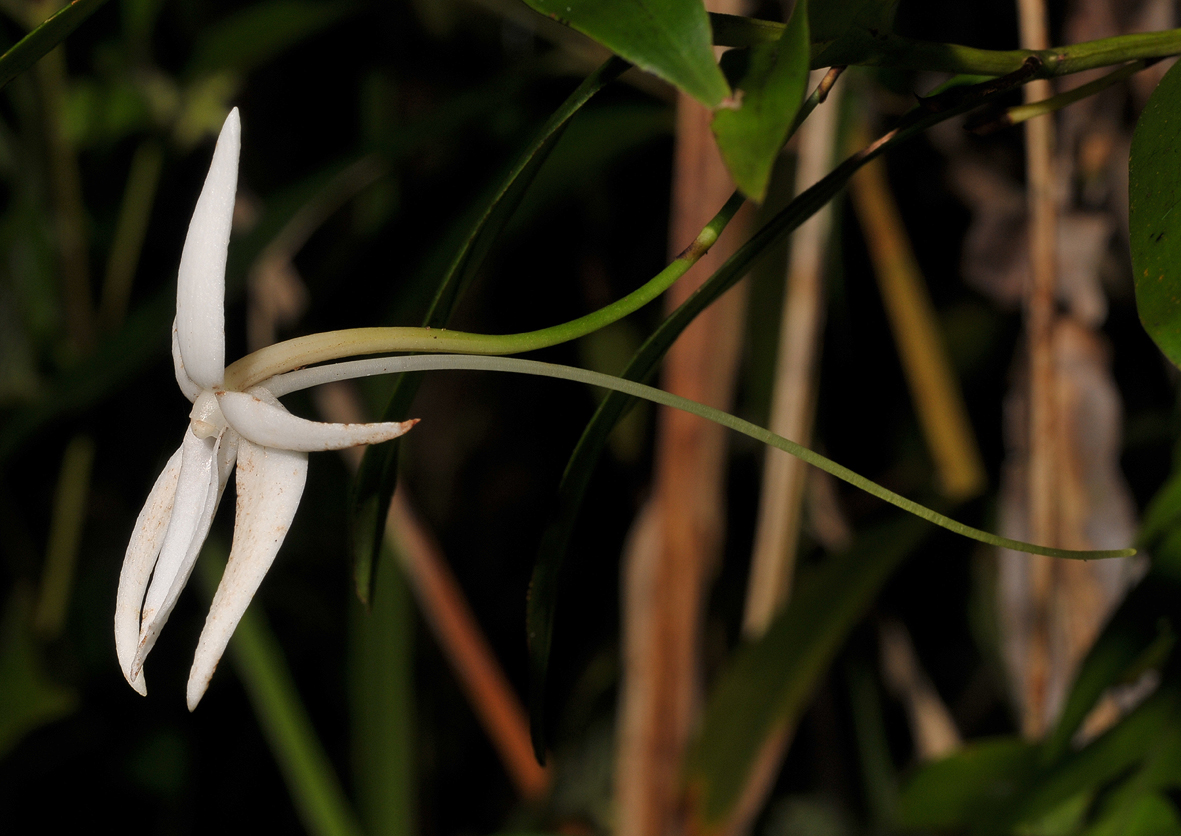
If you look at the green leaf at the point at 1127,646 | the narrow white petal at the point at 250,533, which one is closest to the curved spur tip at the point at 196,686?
the narrow white petal at the point at 250,533

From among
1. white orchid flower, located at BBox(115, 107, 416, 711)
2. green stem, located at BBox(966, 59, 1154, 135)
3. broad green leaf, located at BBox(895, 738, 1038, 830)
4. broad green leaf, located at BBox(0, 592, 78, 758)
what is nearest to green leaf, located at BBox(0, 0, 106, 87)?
white orchid flower, located at BBox(115, 107, 416, 711)

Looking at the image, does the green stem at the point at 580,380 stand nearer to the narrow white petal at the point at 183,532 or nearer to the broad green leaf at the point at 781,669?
the narrow white petal at the point at 183,532

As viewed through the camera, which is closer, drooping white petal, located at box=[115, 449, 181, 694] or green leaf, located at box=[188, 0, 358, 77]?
drooping white petal, located at box=[115, 449, 181, 694]

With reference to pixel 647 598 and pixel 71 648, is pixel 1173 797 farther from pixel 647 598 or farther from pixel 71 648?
pixel 71 648

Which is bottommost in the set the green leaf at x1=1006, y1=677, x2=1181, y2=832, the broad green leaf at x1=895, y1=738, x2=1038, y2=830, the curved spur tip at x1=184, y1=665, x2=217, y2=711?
the broad green leaf at x1=895, y1=738, x2=1038, y2=830

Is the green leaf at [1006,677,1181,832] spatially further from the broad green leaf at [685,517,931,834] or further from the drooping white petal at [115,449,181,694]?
the drooping white petal at [115,449,181,694]

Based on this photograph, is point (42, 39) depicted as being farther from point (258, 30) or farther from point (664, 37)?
point (258, 30)

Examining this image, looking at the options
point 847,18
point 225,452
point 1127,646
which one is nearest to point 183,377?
point 225,452

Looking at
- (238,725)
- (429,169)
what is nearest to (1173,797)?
(429,169)
